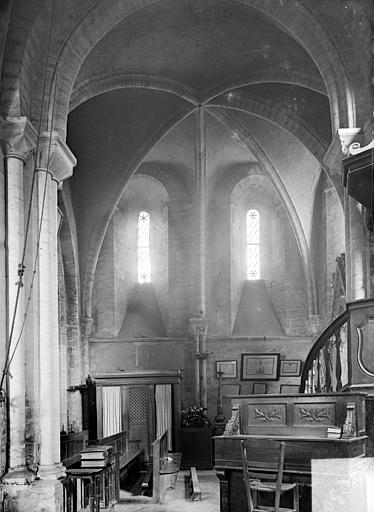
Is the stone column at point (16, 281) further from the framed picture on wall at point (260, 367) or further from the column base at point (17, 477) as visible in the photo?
the framed picture on wall at point (260, 367)

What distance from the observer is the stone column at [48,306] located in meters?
8.64

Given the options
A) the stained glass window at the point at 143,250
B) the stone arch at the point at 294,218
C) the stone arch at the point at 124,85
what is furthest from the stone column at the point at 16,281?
the stained glass window at the point at 143,250

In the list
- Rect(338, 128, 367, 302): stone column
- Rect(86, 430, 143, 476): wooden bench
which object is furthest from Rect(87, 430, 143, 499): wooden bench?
Rect(338, 128, 367, 302): stone column

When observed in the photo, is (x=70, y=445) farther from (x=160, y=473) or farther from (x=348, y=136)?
(x=348, y=136)

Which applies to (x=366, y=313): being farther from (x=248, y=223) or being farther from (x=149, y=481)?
(x=248, y=223)

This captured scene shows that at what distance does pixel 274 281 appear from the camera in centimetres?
1969

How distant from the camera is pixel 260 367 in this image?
18656 millimetres

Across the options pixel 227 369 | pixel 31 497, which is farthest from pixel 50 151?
pixel 227 369

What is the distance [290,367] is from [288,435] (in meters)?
10.7

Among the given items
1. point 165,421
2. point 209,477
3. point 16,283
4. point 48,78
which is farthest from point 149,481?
point 48,78

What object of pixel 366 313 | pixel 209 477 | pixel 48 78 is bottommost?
pixel 209 477

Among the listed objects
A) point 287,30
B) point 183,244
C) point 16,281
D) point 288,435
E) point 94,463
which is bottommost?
point 94,463

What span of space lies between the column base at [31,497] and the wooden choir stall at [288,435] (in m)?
1.95

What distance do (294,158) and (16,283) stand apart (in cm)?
1150
